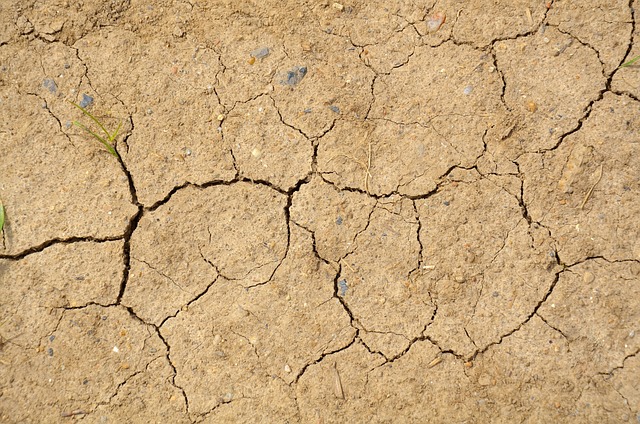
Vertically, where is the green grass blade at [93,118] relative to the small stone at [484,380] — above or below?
above

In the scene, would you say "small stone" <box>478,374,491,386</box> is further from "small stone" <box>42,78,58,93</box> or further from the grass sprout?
"small stone" <box>42,78,58,93</box>

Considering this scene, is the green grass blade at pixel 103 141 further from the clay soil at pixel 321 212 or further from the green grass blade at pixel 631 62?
the green grass blade at pixel 631 62

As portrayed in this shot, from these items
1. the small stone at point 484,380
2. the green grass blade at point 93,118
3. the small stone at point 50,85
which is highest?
the small stone at point 50,85

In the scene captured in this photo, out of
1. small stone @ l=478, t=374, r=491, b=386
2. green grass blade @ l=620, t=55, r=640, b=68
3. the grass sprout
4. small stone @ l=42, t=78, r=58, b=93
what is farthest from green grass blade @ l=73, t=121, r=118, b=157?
green grass blade @ l=620, t=55, r=640, b=68

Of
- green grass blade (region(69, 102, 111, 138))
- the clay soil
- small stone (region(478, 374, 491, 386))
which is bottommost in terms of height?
small stone (region(478, 374, 491, 386))

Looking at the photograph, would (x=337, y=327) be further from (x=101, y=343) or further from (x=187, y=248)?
(x=101, y=343)

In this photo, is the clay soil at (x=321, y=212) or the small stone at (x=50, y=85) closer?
the clay soil at (x=321, y=212)

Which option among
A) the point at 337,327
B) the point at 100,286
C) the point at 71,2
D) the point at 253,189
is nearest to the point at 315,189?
the point at 253,189

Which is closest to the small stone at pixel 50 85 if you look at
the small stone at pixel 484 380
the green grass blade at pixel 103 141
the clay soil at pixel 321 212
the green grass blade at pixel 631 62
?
the clay soil at pixel 321 212
